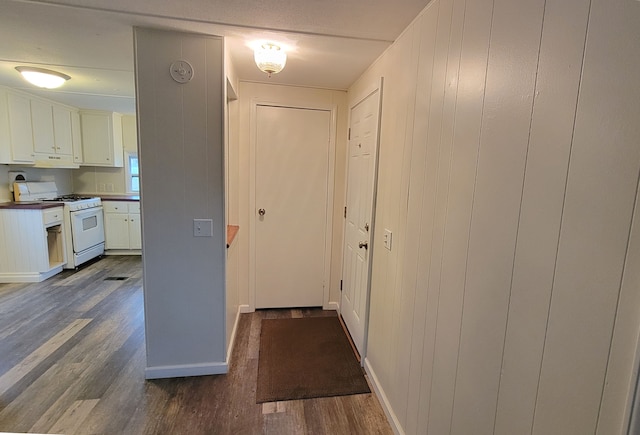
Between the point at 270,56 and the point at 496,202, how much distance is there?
1.63 meters

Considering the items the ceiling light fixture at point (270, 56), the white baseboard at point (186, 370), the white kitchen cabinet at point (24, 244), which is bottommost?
the white baseboard at point (186, 370)

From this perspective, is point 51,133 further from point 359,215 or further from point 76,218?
point 359,215

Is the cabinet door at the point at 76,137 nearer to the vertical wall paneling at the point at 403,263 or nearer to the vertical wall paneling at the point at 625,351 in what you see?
the vertical wall paneling at the point at 403,263

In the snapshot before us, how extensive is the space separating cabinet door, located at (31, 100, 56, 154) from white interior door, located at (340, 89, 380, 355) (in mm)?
4102

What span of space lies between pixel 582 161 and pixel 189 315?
2.23 meters

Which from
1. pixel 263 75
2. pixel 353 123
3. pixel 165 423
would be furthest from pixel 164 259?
pixel 353 123

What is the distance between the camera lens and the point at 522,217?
891mm

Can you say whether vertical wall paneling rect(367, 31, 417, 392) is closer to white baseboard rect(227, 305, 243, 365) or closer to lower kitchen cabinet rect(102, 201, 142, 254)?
white baseboard rect(227, 305, 243, 365)

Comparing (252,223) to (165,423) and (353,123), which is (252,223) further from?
(165,423)

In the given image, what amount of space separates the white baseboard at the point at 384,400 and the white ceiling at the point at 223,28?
7.17 ft

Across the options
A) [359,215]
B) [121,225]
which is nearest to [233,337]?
[359,215]

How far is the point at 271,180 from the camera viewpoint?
305 centimetres

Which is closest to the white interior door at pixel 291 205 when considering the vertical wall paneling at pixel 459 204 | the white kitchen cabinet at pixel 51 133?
the vertical wall paneling at pixel 459 204

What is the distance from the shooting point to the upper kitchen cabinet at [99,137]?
479 cm
